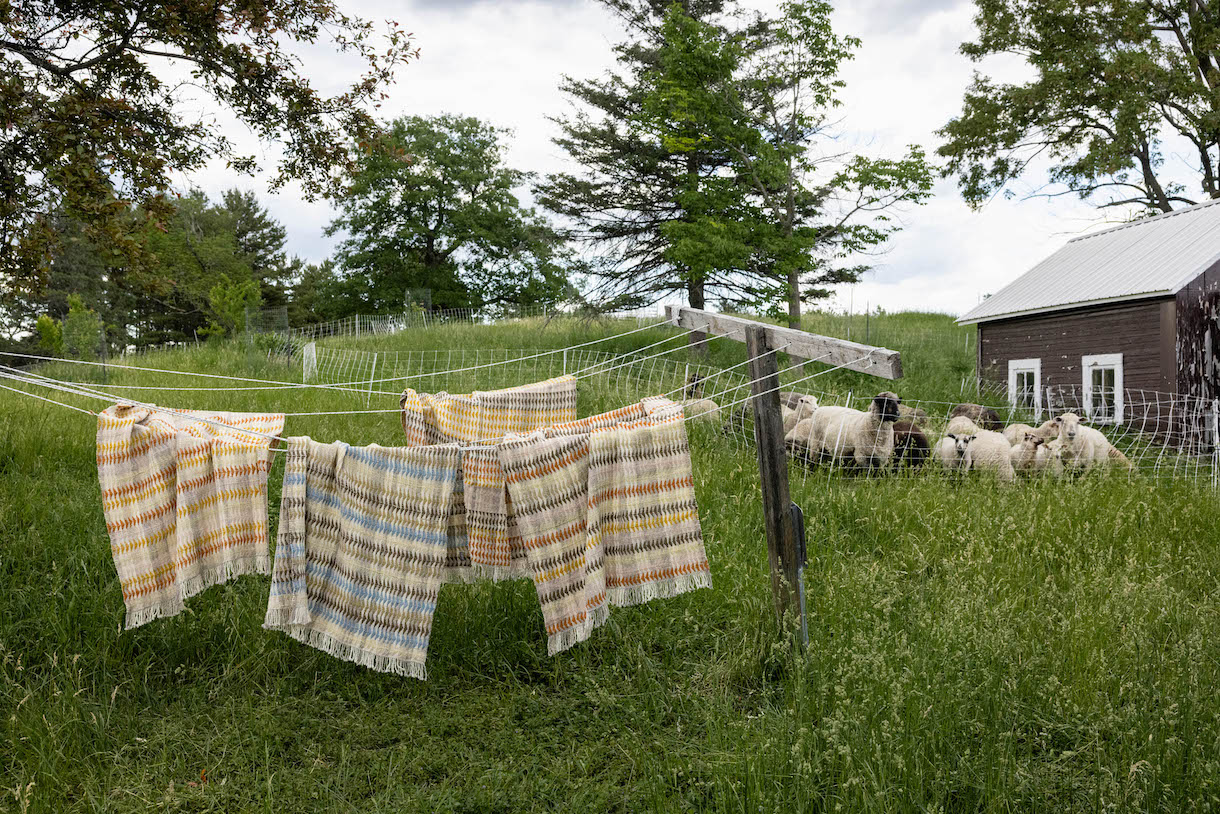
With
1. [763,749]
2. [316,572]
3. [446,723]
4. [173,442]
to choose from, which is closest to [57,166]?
[173,442]

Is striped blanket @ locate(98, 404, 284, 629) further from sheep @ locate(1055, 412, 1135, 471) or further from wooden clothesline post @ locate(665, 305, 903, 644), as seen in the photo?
sheep @ locate(1055, 412, 1135, 471)

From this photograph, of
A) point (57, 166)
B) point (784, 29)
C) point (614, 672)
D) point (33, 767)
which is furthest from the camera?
point (784, 29)

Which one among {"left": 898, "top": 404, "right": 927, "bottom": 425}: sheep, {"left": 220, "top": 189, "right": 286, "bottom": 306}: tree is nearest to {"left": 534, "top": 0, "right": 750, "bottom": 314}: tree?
{"left": 898, "top": 404, "right": 927, "bottom": 425}: sheep

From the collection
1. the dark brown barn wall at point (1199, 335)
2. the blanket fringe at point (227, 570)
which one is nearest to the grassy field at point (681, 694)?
the blanket fringe at point (227, 570)

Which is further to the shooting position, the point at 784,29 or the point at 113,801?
the point at 784,29

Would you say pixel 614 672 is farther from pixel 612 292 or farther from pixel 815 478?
pixel 612 292

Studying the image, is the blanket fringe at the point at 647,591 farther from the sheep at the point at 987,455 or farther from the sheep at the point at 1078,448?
the sheep at the point at 1078,448

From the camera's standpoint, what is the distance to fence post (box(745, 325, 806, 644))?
13.8ft

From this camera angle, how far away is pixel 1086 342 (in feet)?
45.8

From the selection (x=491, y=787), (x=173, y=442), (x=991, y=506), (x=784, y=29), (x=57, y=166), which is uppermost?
(x=784, y=29)

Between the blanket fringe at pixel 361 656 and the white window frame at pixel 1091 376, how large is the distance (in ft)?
41.3

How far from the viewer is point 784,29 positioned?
18828 millimetres

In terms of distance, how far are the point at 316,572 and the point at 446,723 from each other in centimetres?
103

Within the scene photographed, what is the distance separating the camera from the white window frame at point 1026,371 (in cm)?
1491
